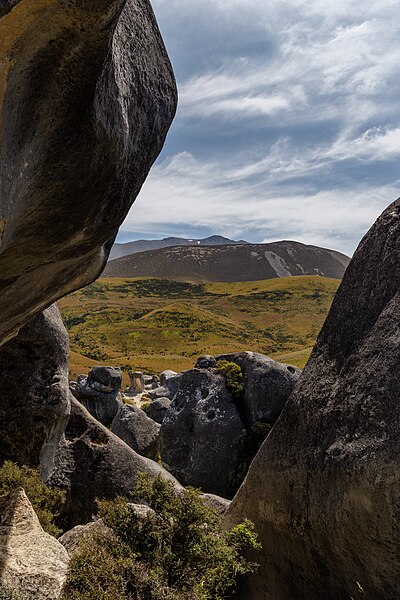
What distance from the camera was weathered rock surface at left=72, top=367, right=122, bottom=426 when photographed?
116ft

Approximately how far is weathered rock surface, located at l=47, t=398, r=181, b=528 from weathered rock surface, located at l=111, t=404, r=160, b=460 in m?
8.44

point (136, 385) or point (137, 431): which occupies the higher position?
point (137, 431)

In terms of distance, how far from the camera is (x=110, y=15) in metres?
5.12

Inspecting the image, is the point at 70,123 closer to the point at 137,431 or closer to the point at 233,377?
the point at 233,377

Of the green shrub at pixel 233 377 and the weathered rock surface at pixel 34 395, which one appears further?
the green shrub at pixel 233 377

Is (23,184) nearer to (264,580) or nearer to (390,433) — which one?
(390,433)

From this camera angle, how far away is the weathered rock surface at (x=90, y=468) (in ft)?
51.4

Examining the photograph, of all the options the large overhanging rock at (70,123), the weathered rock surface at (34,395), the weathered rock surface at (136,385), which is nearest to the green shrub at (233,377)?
the weathered rock surface at (34,395)

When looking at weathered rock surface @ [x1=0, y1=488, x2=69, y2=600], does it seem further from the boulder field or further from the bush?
the boulder field

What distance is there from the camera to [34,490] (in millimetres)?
12406

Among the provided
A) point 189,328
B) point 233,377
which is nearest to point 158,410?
point 233,377

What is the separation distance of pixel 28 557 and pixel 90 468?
8236mm

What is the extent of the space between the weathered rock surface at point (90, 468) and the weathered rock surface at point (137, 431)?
8.44 metres

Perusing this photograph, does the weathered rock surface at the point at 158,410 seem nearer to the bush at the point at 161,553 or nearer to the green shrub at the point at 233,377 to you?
the green shrub at the point at 233,377
